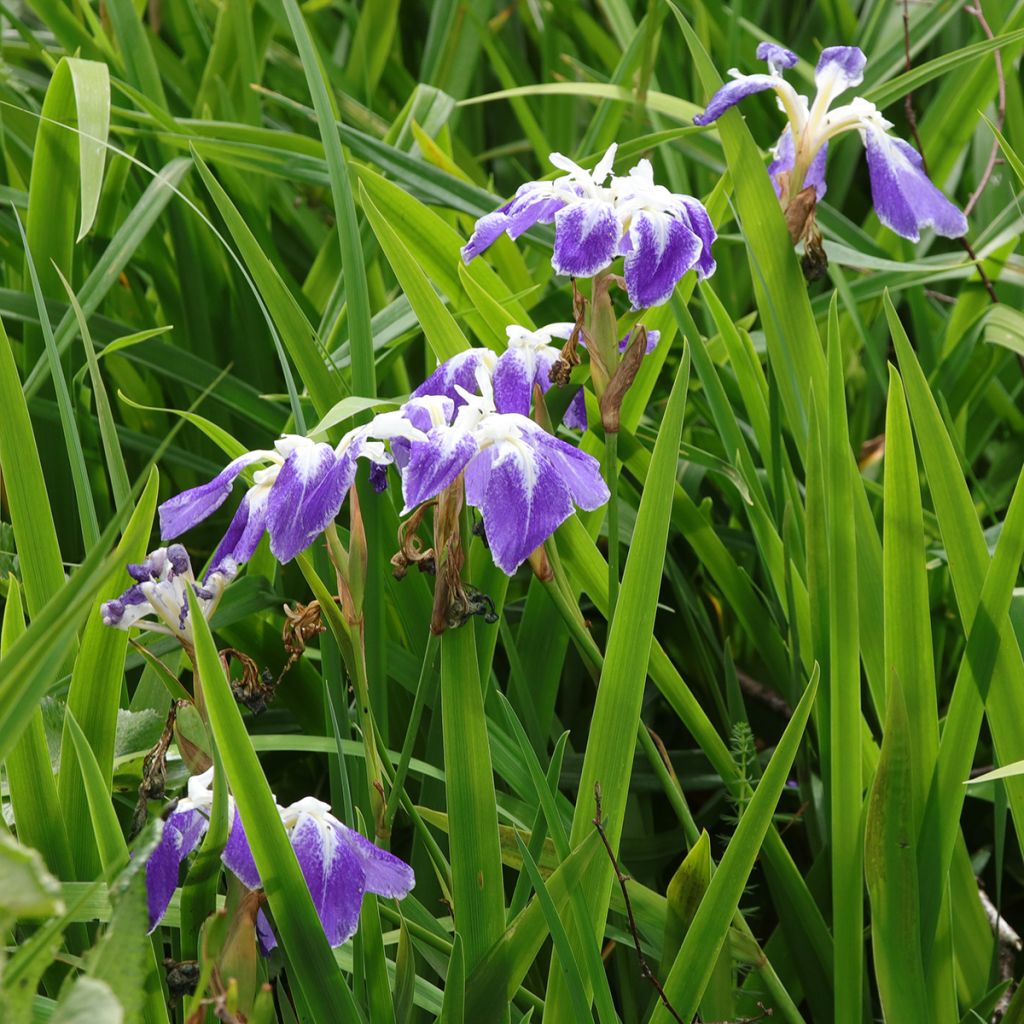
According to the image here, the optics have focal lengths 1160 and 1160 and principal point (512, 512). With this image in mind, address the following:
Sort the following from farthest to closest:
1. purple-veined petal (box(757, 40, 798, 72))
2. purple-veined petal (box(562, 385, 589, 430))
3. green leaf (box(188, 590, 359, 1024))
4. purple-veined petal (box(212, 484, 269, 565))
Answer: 1. purple-veined petal (box(757, 40, 798, 72))
2. purple-veined petal (box(562, 385, 589, 430))
3. purple-veined petal (box(212, 484, 269, 565))
4. green leaf (box(188, 590, 359, 1024))

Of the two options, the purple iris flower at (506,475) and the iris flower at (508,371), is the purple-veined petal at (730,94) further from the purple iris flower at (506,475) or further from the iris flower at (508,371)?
the purple iris flower at (506,475)

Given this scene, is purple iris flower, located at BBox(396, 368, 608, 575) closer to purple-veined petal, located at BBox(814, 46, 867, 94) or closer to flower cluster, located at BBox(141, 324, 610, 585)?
flower cluster, located at BBox(141, 324, 610, 585)

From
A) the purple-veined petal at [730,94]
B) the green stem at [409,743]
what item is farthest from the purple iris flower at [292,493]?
the purple-veined petal at [730,94]

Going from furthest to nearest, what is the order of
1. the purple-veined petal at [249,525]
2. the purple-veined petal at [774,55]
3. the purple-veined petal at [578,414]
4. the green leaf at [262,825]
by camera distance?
the purple-veined petal at [774,55], the purple-veined petal at [578,414], the purple-veined petal at [249,525], the green leaf at [262,825]

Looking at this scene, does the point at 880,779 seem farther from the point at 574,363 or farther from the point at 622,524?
the point at 622,524

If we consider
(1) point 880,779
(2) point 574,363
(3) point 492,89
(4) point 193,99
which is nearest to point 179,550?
(2) point 574,363

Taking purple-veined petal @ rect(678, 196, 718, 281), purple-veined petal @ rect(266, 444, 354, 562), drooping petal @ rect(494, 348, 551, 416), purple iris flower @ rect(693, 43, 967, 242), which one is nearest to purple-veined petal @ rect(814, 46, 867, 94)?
purple iris flower @ rect(693, 43, 967, 242)

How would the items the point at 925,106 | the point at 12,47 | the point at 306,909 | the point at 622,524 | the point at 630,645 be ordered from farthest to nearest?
the point at 925,106, the point at 12,47, the point at 622,524, the point at 630,645, the point at 306,909
